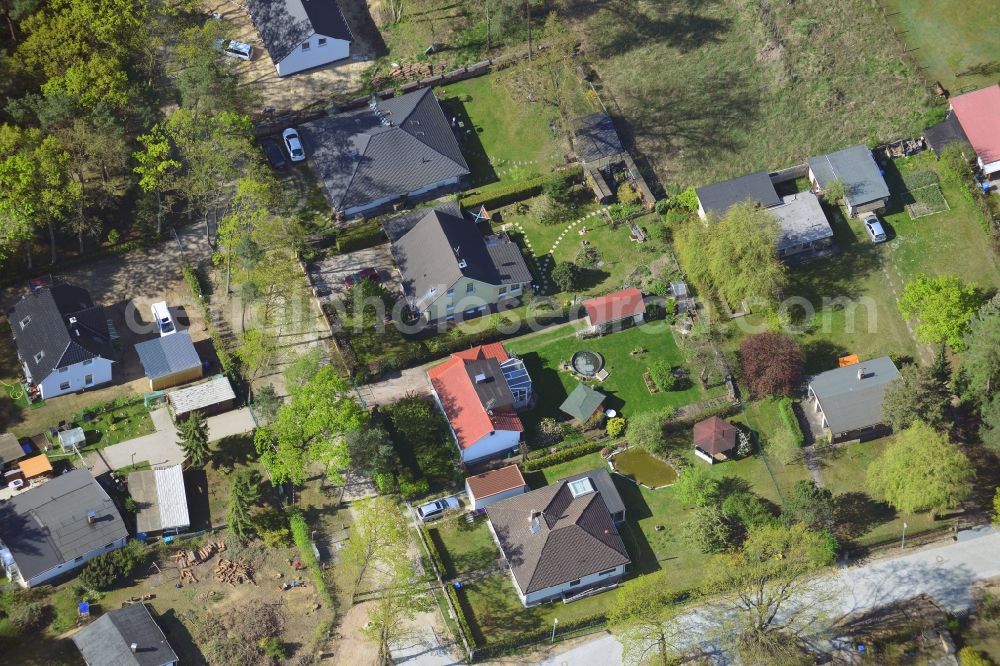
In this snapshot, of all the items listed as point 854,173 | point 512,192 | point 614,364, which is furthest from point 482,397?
point 854,173

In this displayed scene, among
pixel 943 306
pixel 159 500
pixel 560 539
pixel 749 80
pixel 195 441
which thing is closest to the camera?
pixel 560 539

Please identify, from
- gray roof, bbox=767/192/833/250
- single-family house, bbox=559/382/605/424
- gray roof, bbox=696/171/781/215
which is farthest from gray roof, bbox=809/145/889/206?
single-family house, bbox=559/382/605/424

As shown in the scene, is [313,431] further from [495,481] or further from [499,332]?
[499,332]

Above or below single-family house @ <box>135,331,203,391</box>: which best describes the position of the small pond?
below

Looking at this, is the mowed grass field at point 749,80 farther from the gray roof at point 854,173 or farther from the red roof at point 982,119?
the red roof at point 982,119

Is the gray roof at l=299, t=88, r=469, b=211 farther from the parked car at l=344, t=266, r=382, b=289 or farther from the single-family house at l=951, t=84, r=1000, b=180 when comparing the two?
the single-family house at l=951, t=84, r=1000, b=180

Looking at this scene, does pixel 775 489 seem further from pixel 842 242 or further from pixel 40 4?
pixel 40 4

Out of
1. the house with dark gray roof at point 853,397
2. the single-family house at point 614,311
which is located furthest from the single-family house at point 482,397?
the house with dark gray roof at point 853,397
